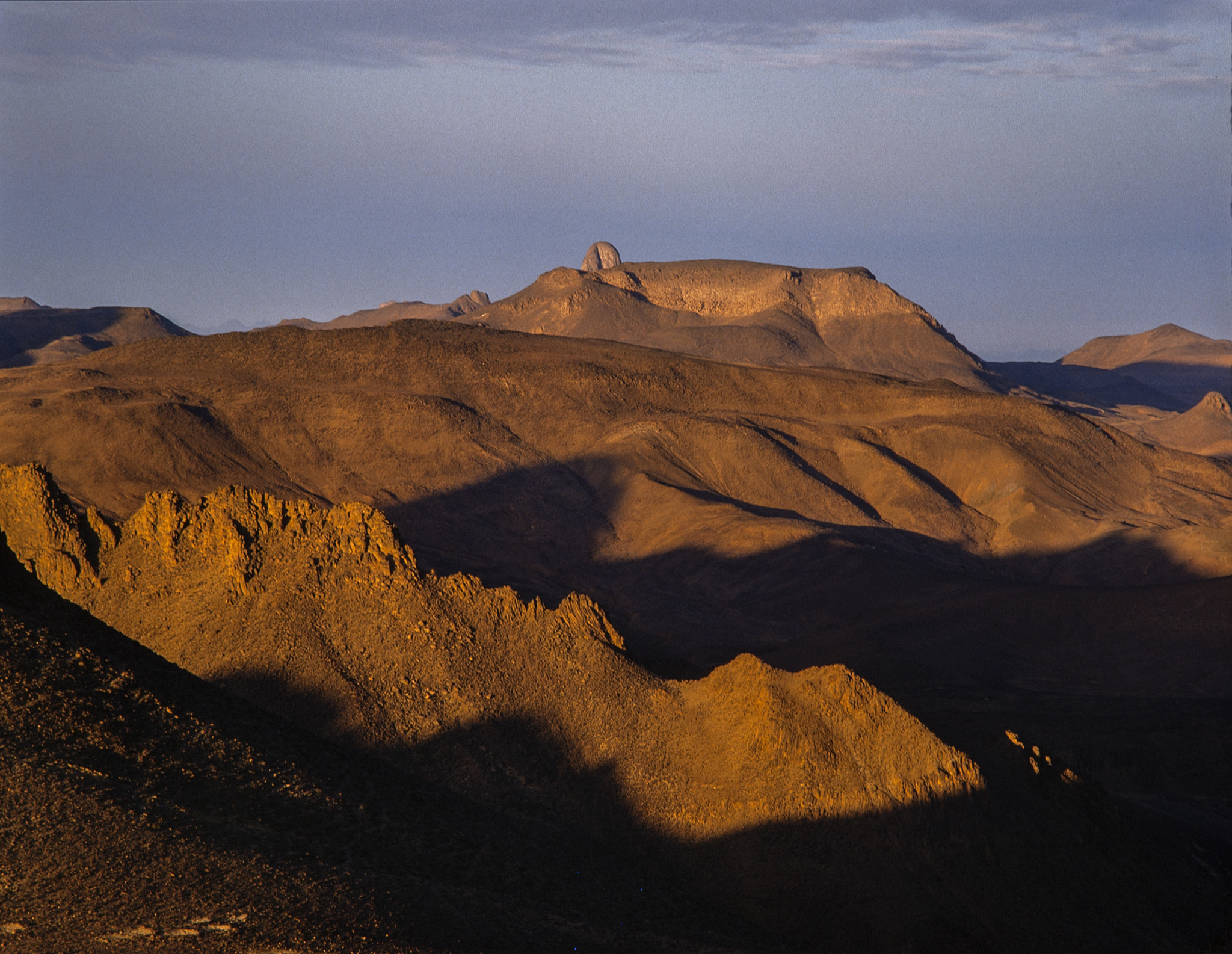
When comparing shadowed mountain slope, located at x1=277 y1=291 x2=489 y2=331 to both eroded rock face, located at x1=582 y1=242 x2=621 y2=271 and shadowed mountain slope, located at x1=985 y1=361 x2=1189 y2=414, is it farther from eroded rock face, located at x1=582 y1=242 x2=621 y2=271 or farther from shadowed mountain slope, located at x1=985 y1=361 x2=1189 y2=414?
shadowed mountain slope, located at x1=985 y1=361 x2=1189 y2=414

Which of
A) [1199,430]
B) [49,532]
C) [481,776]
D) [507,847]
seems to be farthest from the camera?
[1199,430]

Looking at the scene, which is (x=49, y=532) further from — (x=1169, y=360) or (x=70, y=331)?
(x=1169, y=360)

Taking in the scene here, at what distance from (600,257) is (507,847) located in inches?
4834

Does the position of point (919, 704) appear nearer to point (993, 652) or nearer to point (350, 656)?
point (993, 652)

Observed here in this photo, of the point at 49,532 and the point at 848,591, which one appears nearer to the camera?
the point at 49,532

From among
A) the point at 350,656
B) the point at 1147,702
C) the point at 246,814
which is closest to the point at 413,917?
the point at 246,814

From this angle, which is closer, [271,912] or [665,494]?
[271,912]

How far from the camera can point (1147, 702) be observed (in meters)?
26.8

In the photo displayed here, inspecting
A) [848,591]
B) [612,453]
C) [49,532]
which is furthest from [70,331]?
[49,532]

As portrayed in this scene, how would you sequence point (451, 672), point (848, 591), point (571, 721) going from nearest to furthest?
point (571, 721)
point (451, 672)
point (848, 591)

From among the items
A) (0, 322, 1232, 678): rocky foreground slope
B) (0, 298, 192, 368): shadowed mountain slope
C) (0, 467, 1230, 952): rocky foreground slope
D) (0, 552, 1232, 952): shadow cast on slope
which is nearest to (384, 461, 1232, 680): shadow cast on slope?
(0, 322, 1232, 678): rocky foreground slope

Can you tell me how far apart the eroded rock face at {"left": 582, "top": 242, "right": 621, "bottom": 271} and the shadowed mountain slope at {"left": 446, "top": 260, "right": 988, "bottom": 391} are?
21.0 m

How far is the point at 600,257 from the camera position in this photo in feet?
433

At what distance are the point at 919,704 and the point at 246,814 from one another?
58.0 ft
